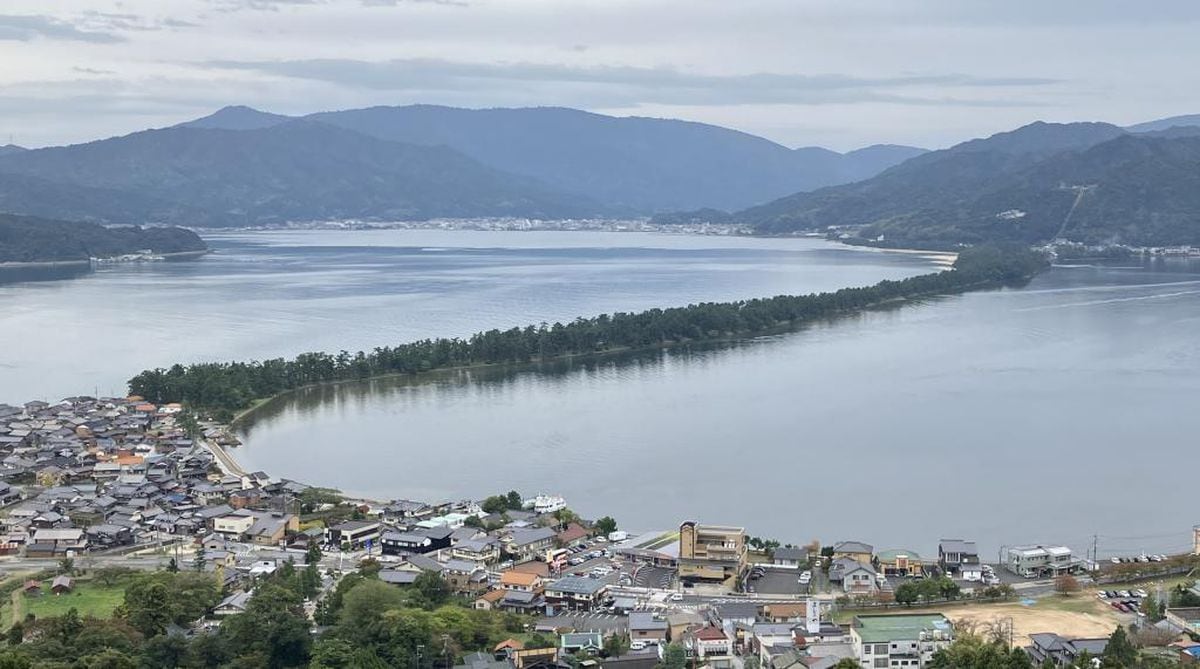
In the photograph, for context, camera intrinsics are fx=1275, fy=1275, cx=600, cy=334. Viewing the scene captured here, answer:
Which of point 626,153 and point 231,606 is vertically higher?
point 626,153

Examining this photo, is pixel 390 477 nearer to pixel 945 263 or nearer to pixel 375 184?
pixel 945 263

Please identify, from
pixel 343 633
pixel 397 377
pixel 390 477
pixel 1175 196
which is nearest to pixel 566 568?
pixel 343 633

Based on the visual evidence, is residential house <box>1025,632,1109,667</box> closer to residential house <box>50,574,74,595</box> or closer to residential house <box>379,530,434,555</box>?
residential house <box>379,530,434,555</box>

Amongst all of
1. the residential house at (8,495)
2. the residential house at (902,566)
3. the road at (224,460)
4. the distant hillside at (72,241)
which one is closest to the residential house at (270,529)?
the road at (224,460)

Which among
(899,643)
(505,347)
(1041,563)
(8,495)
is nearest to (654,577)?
(899,643)

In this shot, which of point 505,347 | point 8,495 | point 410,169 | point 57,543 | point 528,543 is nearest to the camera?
point 528,543

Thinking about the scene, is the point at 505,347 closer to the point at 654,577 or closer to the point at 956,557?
the point at 654,577
